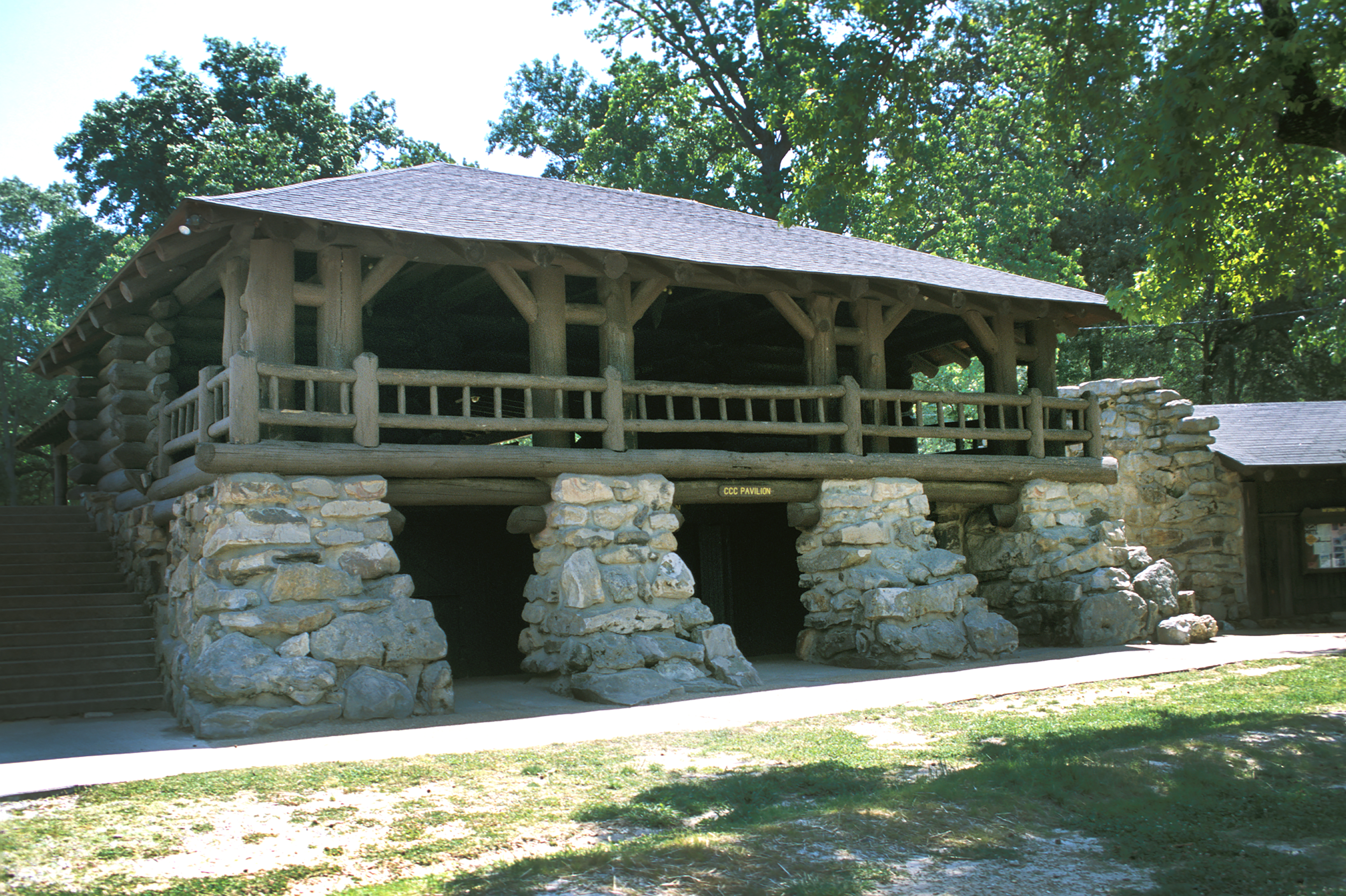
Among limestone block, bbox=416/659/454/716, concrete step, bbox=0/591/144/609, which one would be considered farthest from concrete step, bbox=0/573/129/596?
limestone block, bbox=416/659/454/716

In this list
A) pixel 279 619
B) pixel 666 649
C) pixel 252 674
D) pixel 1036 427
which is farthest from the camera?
pixel 1036 427

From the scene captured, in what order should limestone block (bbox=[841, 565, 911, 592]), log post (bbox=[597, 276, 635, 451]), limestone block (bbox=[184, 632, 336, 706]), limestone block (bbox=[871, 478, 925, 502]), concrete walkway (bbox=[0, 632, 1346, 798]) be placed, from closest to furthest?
concrete walkway (bbox=[0, 632, 1346, 798]), limestone block (bbox=[184, 632, 336, 706]), log post (bbox=[597, 276, 635, 451]), limestone block (bbox=[841, 565, 911, 592]), limestone block (bbox=[871, 478, 925, 502])

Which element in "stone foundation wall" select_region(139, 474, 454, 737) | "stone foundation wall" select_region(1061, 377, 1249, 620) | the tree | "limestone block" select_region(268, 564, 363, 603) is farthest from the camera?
the tree

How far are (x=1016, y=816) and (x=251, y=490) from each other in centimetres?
694

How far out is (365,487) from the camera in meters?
10.1

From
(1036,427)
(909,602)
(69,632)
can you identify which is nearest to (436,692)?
(69,632)

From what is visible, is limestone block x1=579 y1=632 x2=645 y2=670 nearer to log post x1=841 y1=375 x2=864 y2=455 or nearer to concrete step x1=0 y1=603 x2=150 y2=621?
log post x1=841 y1=375 x2=864 y2=455

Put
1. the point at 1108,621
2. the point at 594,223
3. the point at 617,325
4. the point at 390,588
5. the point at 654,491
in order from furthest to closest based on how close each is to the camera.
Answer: the point at 1108,621 → the point at 594,223 → the point at 617,325 → the point at 654,491 → the point at 390,588

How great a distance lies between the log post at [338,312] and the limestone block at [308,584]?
1.84 meters

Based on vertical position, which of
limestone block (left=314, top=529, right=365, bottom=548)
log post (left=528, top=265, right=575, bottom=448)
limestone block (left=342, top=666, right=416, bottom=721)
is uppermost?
log post (left=528, top=265, right=575, bottom=448)

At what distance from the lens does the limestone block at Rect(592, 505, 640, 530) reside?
11.2m

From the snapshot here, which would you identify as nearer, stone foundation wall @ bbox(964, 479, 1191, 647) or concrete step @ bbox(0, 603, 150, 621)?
concrete step @ bbox(0, 603, 150, 621)

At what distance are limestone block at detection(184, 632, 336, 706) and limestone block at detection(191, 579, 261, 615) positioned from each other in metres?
0.25

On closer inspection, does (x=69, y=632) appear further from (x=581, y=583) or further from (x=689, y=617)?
(x=689, y=617)
